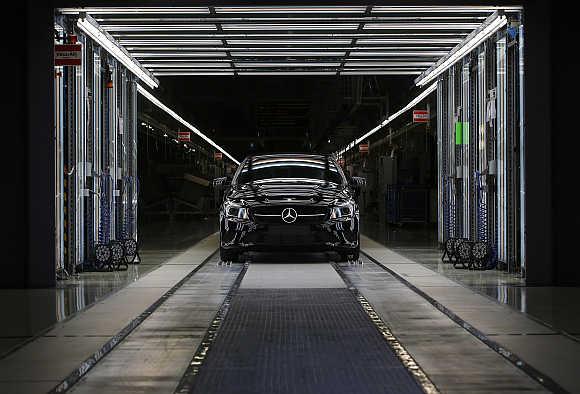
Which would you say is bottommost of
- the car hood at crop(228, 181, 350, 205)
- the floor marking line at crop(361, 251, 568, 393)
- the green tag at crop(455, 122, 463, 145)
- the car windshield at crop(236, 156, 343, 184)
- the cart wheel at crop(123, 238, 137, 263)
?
the floor marking line at crop(361, 251, 568, 393)

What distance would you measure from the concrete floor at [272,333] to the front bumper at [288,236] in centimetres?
132

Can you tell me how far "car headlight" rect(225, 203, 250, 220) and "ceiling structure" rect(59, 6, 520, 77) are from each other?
7.68ft

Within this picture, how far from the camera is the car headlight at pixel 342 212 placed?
12.7m

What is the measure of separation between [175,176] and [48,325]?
107 feet

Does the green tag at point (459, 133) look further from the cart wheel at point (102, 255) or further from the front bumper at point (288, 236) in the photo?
the cart wheel at point (102, 255)

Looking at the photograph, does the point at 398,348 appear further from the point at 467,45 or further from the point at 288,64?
the point at 288,64

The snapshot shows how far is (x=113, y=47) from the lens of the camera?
13.0m

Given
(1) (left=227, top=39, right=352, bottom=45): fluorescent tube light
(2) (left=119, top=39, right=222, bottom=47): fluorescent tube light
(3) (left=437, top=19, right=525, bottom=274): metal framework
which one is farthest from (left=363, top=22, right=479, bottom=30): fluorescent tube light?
(2) (left=119, top=39, right=222, bottom=47): fluorescent tube light

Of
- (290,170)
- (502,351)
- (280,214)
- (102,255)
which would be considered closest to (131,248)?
(102,255)

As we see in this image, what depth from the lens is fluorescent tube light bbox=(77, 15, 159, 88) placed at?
1162cm

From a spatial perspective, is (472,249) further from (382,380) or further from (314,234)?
(382,380)

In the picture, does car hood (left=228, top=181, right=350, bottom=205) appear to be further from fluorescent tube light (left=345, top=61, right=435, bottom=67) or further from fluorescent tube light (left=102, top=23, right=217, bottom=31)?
fluorescent tube light (left=345, top=61, right=435, bottom=67)

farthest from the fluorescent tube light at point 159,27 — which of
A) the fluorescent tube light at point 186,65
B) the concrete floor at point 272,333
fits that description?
the concrete floor at point 272,333
